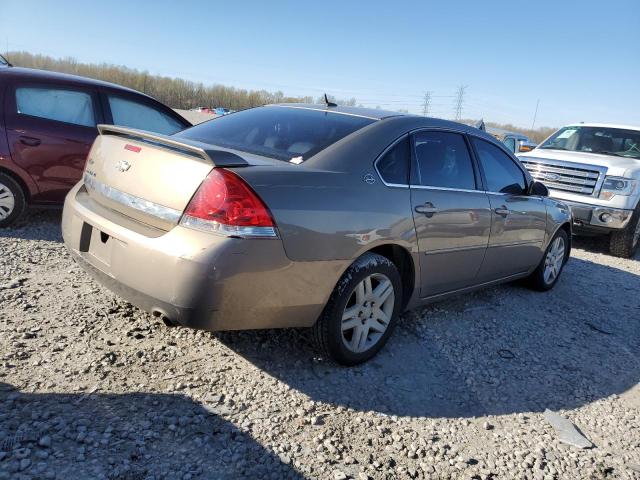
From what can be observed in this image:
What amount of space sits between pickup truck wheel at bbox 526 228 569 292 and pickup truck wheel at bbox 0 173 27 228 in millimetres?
5352

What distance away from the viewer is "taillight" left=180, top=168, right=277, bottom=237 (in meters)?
2.53

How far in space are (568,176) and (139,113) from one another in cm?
651

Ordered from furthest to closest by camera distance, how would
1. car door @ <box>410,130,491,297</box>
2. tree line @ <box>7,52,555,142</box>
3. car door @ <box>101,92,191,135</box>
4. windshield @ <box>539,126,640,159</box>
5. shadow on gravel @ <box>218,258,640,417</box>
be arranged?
tree line @ <box>7,52,555,142</box> → windshield @ <box>539,126,640,159</box> → car door @ <box>101,92,191,135</box> → car door @ <box>410,130,491,297</box> → shadow on gravel @ <box>218,258,640,417</box>

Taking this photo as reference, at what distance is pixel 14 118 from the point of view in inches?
201

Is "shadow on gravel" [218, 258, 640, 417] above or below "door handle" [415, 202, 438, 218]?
below

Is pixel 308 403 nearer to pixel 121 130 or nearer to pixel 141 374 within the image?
pixel 141 374

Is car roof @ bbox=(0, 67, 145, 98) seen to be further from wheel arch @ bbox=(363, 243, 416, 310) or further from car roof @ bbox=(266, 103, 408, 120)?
wheel arch @ bbox=(363, 243, 416, 310)

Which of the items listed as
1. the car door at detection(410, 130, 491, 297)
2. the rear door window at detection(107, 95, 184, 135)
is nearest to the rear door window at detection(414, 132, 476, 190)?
the car door at detection(410, 130, 491, 297)

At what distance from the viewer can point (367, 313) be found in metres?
3.28

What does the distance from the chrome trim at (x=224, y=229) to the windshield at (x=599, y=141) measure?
818 centimetres

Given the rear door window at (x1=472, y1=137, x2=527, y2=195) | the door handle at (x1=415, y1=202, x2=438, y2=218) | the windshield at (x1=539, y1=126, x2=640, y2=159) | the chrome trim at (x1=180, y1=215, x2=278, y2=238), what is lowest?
the chrome trim at (x1=180, y1=215, x2=278, y2=238)

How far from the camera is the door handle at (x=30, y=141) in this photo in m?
5.14

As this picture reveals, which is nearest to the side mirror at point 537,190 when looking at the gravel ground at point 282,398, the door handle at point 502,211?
the door handle at point 502,211

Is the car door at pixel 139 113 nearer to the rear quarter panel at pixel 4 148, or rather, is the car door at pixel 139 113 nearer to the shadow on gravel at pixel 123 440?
the rear quarter panel at pixel 4 148
